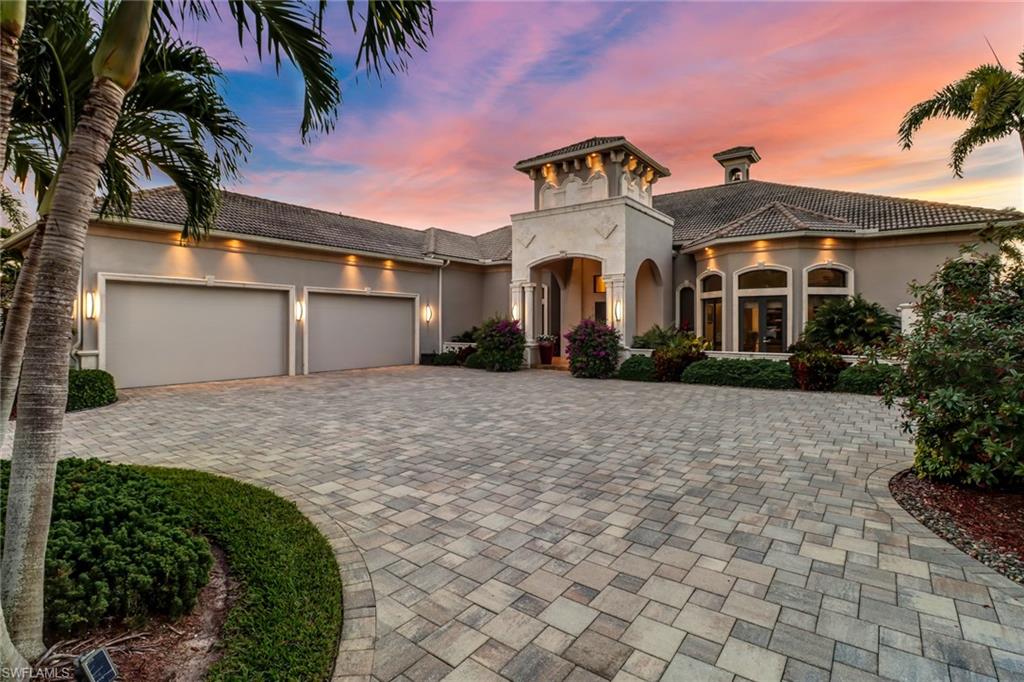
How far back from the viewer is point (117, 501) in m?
2.96

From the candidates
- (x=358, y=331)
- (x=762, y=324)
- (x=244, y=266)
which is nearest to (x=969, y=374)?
(x=762, y=324)

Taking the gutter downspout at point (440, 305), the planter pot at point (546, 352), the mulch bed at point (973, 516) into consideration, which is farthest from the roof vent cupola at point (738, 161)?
the mulch bed at point (973, 516)

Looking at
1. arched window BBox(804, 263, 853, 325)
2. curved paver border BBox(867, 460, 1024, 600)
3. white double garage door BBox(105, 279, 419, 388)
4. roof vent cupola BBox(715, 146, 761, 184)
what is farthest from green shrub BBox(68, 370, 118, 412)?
roof vent cupola BBox(715, 146, 761, 184)

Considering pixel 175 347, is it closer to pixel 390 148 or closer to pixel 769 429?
pixel 390 148

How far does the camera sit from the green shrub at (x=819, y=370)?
10.7 m

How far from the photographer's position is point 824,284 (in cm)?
1394

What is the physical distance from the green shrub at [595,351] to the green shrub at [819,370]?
15.3ft

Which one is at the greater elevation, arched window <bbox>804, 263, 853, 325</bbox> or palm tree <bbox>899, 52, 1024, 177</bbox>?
palm tree <bbox>899, 52, 1024, 177</bbox>

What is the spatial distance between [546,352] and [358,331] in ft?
21.9

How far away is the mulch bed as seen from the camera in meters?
3.29

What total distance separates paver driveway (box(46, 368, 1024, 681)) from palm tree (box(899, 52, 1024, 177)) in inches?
282

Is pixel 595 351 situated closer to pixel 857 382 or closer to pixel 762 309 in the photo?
pixel 762 309

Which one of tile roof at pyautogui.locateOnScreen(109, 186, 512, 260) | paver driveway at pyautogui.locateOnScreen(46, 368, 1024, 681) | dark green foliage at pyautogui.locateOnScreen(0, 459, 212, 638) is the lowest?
paver driveway at pyautogui.locateOnScreen(46, 368, 1024, 681)

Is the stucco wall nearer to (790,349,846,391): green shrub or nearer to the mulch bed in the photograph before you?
(790,349,846,391): green shrub
